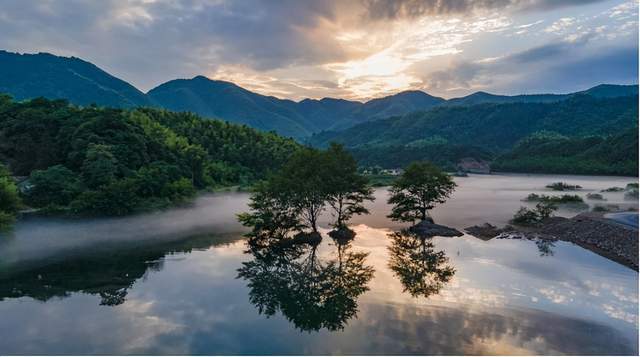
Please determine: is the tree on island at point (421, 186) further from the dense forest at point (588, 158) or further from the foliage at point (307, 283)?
the dense forest at point (588, 158)

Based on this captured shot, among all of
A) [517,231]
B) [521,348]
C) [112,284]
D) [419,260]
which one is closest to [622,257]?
[517,231]

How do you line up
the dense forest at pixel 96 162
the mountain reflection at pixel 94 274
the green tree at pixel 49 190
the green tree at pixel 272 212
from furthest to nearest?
1. the dense forest at pixel 96 162
2. the green tree at pixel 49 190
3. the green tree at pixel 272 212
4. the mountain reflection at pixel 94 274

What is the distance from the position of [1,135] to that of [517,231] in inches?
3867

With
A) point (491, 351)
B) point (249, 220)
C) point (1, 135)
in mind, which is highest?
point (1, 135)

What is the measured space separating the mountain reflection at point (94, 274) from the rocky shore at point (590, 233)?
38.1m

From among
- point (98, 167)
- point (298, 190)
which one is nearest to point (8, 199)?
point (98, 167)

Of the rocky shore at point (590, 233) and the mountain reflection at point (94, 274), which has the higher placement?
the rocky shore at point (590, 233)

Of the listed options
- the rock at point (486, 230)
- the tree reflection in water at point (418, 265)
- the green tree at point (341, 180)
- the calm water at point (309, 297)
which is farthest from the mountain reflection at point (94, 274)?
the rock at point (486, 230)

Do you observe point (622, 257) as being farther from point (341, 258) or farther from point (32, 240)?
point (32, 240)

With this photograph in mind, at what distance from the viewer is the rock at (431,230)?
56.4m

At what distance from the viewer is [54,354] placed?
24.8 m

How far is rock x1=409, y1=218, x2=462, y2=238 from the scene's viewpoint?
185ft

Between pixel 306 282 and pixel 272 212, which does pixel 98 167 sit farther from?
pixel 306 282

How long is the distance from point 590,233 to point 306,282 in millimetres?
35658
